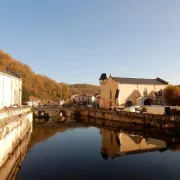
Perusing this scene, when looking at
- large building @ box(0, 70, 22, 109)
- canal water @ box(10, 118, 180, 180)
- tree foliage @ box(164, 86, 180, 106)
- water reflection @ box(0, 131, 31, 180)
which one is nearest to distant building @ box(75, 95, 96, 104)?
tree foliage @ box(164, 86, 180, 106)

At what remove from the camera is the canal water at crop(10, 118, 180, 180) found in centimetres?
1691

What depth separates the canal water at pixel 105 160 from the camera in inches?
666

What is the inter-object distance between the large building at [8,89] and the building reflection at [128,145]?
20482mm

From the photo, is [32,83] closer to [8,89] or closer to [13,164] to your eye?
[8,89]

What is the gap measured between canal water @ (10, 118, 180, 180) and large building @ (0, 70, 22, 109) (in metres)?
14.6

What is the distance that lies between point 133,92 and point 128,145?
116 feet

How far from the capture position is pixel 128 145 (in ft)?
88.1

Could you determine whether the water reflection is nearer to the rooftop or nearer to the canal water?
the canal water

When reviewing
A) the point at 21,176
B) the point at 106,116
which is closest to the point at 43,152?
the point at 21,176

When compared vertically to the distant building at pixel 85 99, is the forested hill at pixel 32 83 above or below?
above

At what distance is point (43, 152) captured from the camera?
2453 cm

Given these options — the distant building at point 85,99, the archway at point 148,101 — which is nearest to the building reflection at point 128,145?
the archway at point 148,101

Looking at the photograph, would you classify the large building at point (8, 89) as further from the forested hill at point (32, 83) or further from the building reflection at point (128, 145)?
the building reflection at point (128, 145)

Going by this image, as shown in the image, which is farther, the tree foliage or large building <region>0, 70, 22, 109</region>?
the tree foliage
